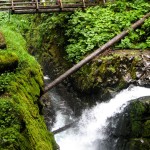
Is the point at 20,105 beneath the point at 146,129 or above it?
above

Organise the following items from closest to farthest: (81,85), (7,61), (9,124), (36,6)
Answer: (9,124)
(7,61)
(81,85)
(36,6)

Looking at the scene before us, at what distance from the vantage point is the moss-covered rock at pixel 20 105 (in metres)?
6.51

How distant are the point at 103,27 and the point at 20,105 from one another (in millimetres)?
7902

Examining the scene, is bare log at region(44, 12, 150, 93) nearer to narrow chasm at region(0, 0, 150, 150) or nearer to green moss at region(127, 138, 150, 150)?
narrow chasm at region(0, 0, 150, 150)

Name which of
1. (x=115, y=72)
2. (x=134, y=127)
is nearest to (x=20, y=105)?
(x=134, y=127)

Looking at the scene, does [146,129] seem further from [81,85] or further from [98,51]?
[81,85]

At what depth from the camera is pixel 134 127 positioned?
870 centimetres

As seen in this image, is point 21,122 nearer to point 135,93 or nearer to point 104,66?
point 135,93

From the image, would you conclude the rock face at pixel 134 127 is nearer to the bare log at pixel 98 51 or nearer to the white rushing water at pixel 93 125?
the white rushing water at pixel 93 125

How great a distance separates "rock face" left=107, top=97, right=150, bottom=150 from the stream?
1.63ft

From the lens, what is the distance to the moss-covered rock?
21.4 ft

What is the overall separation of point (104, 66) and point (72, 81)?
7.56ft

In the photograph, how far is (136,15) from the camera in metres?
14.4

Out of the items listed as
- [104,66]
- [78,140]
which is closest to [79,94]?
[104,66]
